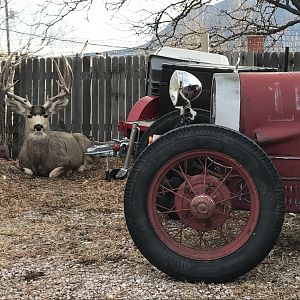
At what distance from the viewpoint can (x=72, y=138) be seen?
10922 mm

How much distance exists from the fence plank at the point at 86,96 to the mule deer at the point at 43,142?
1.07 m

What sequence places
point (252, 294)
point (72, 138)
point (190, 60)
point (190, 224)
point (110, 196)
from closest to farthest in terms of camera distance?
1. point (252, 294)
2. point (190, 224)
3. point (190, 60)
4. point (110, 196)
5. point (72, 138)

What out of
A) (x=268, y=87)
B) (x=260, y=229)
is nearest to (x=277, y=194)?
(x=260, y=229)

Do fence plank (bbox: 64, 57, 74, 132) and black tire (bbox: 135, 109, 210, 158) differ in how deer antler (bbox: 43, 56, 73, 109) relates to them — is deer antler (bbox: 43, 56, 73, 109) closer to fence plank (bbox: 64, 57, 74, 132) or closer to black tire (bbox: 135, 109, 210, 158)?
fence plank (bbox: 64, 57, 74, 132)

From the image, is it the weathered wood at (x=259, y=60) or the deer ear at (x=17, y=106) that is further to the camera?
the weathered wood at (x=259, y=60)

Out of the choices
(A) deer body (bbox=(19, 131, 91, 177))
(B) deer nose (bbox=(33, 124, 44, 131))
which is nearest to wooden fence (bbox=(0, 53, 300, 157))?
(A) deer body (bbox=(19, 131, 91, 177))

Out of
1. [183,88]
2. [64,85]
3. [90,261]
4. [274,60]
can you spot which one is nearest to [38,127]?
[64,85]

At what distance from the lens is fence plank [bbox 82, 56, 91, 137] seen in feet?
38.9

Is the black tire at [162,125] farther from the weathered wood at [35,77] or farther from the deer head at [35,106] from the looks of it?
the weathered wood at [35,77]

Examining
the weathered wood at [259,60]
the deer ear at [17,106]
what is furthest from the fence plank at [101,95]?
the weathered wood at [259,60]

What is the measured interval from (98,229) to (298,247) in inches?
74.6

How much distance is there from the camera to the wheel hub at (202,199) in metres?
4.18

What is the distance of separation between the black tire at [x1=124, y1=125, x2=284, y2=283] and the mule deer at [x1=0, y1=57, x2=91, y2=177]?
19.4ft

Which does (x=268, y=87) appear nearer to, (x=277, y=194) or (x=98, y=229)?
(x=277, y=194)
